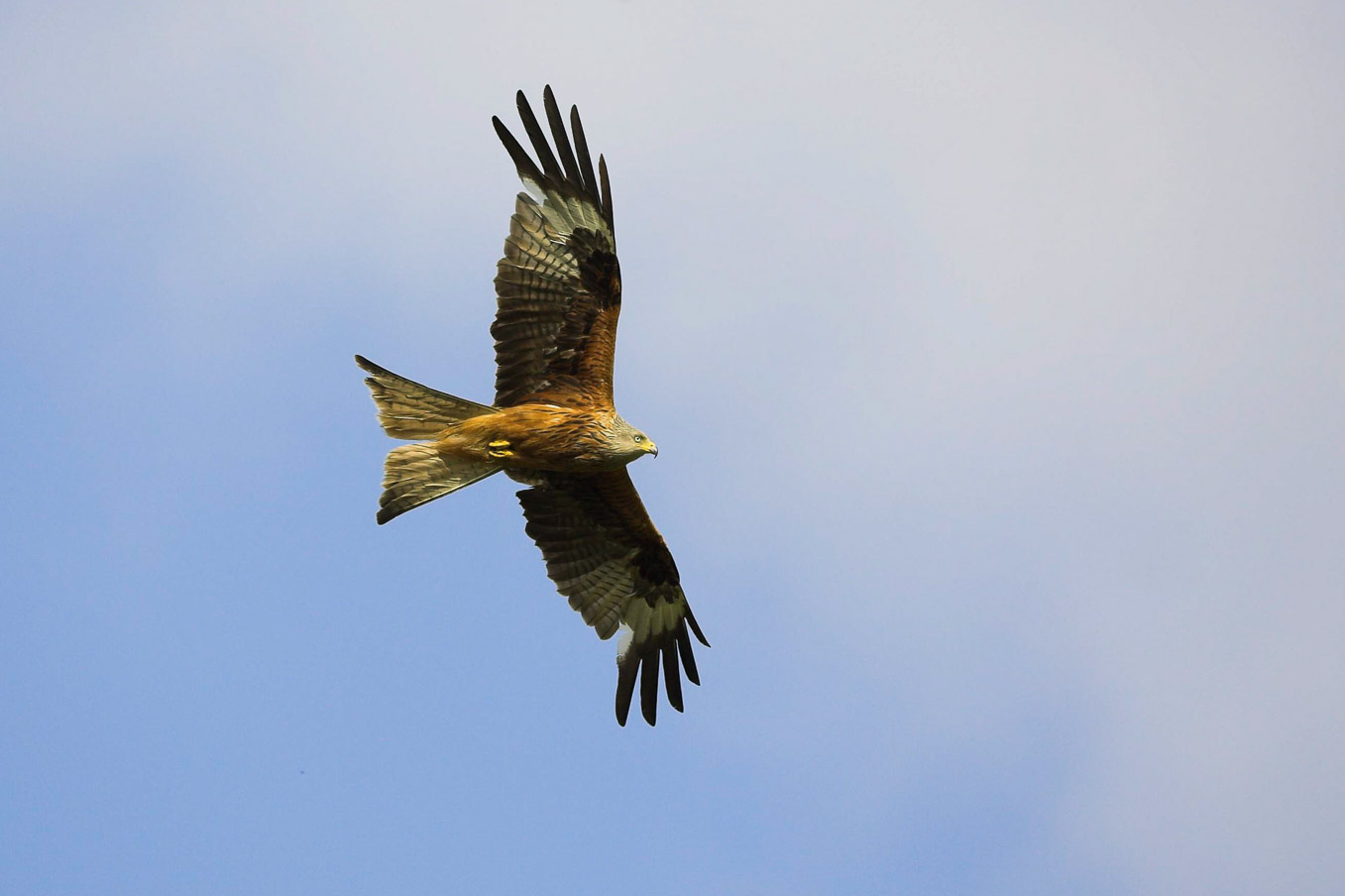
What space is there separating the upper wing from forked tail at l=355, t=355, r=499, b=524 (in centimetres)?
46

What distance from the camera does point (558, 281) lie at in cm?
1193

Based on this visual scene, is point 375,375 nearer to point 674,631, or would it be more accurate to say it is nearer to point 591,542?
point 591,542

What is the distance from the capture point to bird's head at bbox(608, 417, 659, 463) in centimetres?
1161

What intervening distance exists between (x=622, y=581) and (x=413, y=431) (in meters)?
2.46

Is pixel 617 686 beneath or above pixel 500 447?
beneath

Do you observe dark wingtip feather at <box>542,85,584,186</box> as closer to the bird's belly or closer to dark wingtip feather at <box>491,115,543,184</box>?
dark wingtip feather at <box>491,115,543,184</box>

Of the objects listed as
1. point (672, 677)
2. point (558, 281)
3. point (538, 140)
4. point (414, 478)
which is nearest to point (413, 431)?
point (414, 478)

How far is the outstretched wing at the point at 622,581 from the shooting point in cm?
1293

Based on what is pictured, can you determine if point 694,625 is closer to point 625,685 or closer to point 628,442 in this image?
point 625,685

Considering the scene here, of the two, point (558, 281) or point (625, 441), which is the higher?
point (558, 281)

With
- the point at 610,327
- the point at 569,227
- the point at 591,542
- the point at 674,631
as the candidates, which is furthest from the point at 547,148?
the point at 674,631

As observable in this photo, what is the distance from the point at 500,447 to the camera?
11.8 meters

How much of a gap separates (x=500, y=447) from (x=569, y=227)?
1775 millimetres

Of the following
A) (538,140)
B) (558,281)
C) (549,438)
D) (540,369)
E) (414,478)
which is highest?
(538,140)
